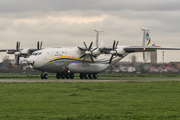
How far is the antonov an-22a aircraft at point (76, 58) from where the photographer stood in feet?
162

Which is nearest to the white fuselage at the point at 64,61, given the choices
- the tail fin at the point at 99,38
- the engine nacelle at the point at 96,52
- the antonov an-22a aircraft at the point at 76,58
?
the antonov an-22a aircraft at the point at 76,58

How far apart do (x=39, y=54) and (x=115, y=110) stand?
35.1 meters

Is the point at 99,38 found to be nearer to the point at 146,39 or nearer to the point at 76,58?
the point at 76,58

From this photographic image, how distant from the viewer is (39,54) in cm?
4916

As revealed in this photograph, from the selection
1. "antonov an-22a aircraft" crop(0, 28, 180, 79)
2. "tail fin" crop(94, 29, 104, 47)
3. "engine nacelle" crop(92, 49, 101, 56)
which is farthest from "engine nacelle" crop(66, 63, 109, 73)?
"tail fin" crop(94, 29, 104, 47)

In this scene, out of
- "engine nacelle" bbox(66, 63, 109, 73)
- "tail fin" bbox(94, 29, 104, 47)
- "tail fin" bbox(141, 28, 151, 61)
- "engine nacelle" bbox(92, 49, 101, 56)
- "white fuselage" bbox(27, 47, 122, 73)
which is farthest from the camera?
"tail fin" bbox(141, 28, 151, 61)

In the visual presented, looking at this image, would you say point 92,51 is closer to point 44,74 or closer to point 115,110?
point 44,74

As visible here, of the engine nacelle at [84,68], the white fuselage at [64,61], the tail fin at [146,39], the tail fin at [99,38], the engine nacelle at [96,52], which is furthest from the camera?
the tail fin at [146,39]

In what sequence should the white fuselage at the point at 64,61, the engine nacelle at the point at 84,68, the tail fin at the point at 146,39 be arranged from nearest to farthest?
1. the white fuselage at the point at 64,61
2. the engine nacelle at the point at 84,68
3. the tail fin at the point at 146,39

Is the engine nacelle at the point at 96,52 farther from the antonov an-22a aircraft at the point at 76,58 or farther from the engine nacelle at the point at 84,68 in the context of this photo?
the engine nacelle at the point at 84,68

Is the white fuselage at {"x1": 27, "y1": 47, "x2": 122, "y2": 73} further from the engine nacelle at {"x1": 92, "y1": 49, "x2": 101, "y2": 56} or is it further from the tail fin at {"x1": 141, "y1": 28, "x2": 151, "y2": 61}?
the tail fin at {"x1": 141, "y1": 28, "x2": 151, "y2": 61}

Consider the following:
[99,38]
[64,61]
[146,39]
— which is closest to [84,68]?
[64,61]

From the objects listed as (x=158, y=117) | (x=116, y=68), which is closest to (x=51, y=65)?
(x=116, y=68)

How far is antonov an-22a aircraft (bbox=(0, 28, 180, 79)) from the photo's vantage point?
4947cm
